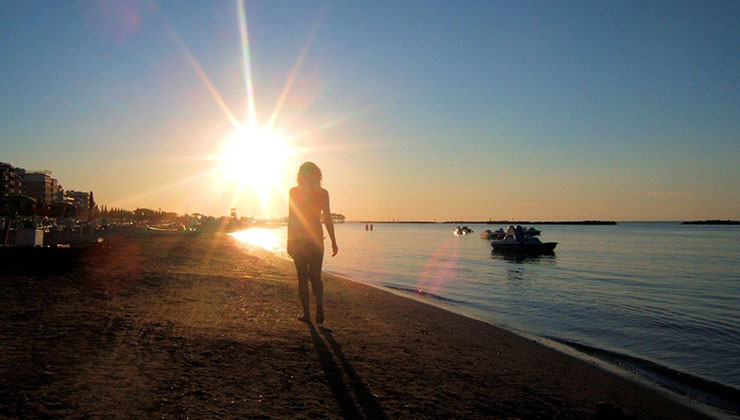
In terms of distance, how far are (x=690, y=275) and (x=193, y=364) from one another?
27.6 metres

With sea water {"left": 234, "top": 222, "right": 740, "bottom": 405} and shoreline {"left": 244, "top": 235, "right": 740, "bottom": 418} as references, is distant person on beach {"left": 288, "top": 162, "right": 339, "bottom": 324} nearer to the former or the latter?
shoreline {"left": 244, "top": 235, "right": 740, "bottom": 418}

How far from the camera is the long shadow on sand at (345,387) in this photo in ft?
12.7

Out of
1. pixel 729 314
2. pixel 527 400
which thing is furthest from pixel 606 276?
pixel 527 400

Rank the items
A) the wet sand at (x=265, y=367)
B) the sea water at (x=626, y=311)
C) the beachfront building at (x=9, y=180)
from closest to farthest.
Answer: the wet sand at (x=265, y=367) → the sea water at (x=626, y=311) → the beachfront building at (x=9, y=180)

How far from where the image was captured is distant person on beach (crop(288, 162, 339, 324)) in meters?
6.79

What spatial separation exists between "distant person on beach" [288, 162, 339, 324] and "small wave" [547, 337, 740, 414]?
16.7 feet

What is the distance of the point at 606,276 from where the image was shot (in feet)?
78.6

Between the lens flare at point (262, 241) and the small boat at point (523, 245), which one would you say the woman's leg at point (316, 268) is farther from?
the small boat at point (523, 245)

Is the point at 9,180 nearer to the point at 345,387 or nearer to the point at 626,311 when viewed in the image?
the point at 626,311

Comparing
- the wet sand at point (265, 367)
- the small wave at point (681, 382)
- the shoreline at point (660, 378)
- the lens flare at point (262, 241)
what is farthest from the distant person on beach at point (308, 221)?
the lens flare at point (262, 241)

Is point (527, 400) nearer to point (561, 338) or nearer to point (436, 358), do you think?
point (436, 358)


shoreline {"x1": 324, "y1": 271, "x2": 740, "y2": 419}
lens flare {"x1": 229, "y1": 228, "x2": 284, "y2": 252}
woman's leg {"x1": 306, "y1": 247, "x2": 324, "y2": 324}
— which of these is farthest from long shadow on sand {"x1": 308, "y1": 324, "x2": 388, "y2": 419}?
lens flare {"x1": 229, "y1": 228, "x2": 284, "y2": 252}

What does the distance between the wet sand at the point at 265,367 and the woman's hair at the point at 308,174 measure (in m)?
2.26

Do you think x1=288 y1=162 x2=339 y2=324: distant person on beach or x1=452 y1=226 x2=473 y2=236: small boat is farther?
x1=452 y1=226 x2=473 y2=236: small boat
